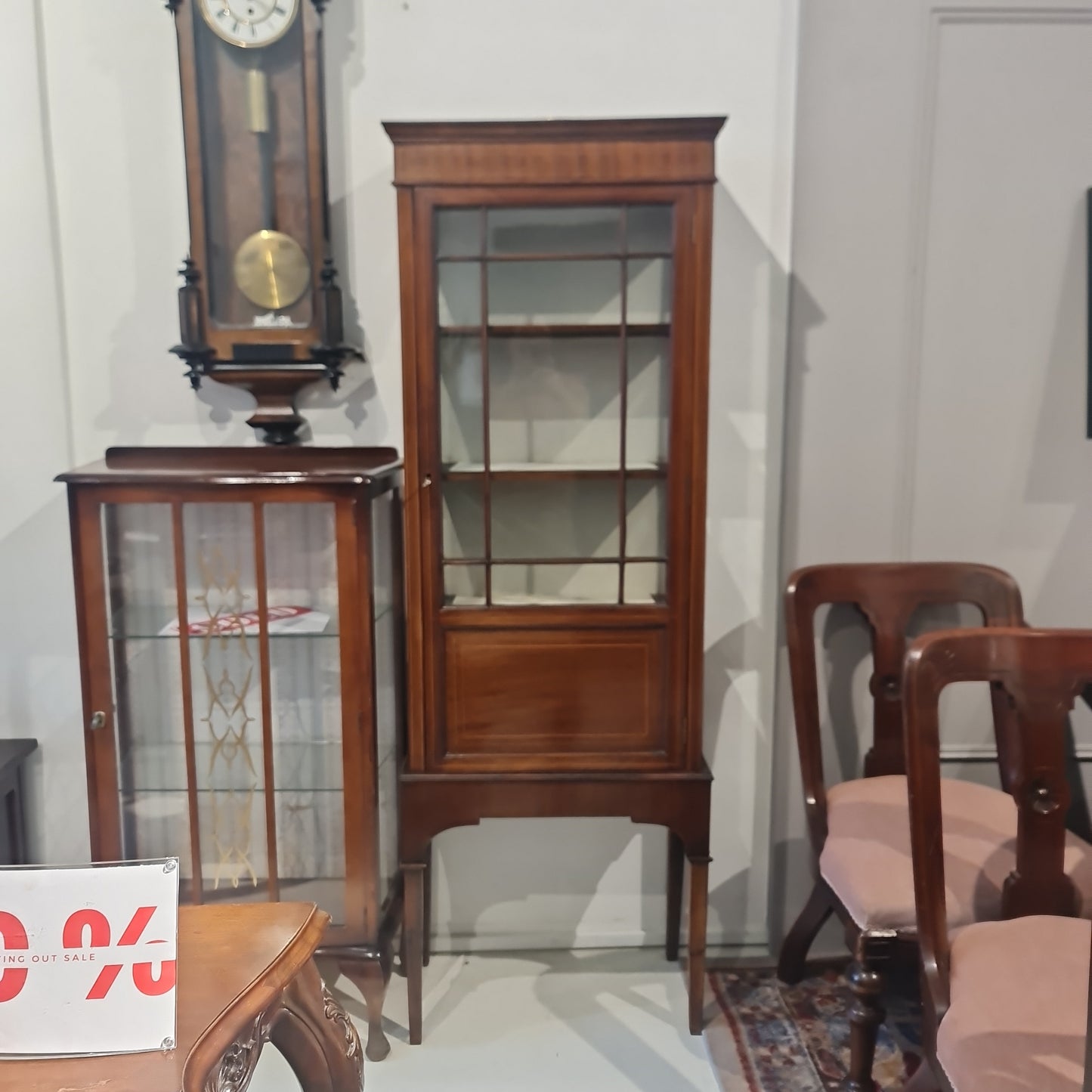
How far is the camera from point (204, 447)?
6.31ft

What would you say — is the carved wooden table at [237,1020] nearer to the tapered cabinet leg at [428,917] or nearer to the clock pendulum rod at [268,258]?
the tapered cabinet leg at [428,917]

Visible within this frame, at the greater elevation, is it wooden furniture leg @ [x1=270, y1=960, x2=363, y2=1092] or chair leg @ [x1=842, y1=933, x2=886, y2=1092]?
wooden furniture leg @ [x1=270, y1=960, x2=363, y2=1092]

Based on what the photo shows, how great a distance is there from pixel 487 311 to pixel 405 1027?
1.46m

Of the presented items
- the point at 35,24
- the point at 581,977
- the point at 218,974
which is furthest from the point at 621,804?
the point at 35,24

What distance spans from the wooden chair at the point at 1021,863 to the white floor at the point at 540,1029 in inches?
22.5

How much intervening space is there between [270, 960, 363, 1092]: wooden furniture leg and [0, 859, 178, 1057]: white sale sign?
0.55 ft

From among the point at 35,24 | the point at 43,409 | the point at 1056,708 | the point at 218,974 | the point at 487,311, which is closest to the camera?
the point at 218,974

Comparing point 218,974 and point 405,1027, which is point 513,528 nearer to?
point 218,974

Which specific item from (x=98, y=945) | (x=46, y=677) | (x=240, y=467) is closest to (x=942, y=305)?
(x=240, y=467)

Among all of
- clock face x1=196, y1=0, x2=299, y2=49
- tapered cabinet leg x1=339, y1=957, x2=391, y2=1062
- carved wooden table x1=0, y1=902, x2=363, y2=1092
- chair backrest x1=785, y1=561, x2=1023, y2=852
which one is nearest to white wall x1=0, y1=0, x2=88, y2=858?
clock face x1=196, y1=0, x2=299, y2=49

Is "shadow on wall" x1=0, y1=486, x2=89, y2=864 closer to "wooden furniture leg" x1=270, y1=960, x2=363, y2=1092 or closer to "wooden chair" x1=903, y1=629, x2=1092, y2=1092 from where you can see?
"wooden furniture leg" x1=270, y1=960, x2=363, y2=1092

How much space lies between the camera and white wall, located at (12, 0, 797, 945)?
1826 millimetres

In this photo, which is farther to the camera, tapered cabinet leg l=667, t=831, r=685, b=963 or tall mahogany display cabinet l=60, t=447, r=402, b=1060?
tapered cabinet leg l=667, t=831, r=685, b=963

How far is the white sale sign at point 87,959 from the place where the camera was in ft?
3.06
